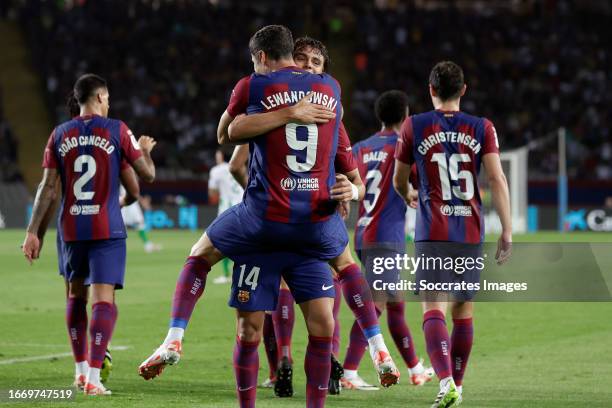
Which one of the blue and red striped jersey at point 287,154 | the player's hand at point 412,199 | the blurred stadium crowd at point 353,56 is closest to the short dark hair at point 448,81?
the player's hand at point 412,199

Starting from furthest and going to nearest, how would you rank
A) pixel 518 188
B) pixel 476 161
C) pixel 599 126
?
1. pixel 599 126
2. pixel 518 188
3. pixel 476 161

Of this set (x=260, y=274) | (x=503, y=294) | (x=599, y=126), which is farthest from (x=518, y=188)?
(x=260, y=274)

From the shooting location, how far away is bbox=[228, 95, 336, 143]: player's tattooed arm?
5949 mm

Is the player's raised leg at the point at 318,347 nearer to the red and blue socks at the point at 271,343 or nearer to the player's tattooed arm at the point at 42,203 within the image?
the red and blue socks at the point at 271,343

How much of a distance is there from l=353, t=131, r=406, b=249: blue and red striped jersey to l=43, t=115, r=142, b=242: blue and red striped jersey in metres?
1.84

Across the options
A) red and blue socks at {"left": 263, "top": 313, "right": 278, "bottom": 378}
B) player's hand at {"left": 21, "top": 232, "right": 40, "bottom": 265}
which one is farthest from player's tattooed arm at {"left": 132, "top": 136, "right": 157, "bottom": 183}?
red and blue socks at {"left": 263, "top": 313, "right": 278, "bottom": 378}

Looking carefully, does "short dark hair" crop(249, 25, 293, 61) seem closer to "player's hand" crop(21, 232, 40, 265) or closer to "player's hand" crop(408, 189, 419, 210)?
"player's hand" crop(408, 189, 419, 210)

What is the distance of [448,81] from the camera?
7.52 metres

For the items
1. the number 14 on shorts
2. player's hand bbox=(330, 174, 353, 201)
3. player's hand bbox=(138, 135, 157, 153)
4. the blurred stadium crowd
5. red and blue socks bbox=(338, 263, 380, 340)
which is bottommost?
red and blue socks bbox=(338, 263, 380, 340)

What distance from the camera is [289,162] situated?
6.00 meters

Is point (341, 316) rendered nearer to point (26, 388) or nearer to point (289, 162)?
point (26, 388)

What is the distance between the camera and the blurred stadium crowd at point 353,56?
120ft

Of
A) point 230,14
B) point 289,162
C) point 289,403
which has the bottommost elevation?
point 289,403

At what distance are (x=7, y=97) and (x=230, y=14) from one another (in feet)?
26.5
